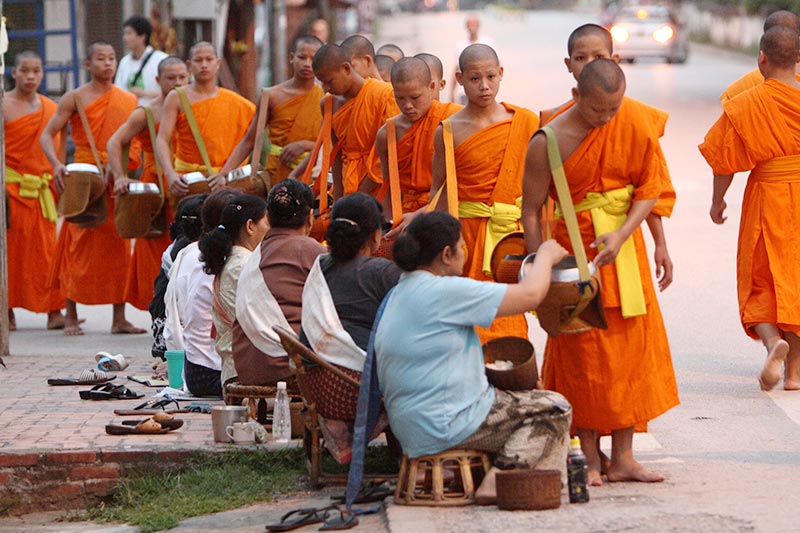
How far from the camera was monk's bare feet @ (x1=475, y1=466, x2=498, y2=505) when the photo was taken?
587 centimetres

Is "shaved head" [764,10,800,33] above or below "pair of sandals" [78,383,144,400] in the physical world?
above

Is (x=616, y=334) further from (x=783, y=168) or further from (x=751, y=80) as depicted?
(x=751, y=80)

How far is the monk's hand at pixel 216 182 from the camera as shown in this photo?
10.4 meters

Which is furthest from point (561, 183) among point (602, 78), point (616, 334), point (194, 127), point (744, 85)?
point (194, 127)

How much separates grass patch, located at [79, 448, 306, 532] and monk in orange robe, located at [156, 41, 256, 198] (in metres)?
4.18

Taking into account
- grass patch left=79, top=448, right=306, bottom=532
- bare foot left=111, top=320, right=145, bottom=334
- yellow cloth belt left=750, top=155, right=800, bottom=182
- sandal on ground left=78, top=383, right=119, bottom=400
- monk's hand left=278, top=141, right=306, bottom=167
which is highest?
yellow cloth belt left=750, top=155, right=800, bottom=182

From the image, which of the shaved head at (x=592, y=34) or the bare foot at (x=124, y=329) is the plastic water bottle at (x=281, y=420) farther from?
the bare foot at (x=124, y=329)

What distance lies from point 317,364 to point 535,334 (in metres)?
4.53

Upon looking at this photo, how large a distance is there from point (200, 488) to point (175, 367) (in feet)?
6.09

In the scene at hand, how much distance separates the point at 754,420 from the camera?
7707 millimetres

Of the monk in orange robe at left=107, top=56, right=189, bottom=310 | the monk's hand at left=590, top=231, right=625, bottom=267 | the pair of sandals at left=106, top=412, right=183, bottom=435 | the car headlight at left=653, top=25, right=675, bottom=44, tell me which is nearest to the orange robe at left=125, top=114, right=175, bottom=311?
the monk in orange robe at left=107, top=56, right=189, bottom=310

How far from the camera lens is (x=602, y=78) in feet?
19.7

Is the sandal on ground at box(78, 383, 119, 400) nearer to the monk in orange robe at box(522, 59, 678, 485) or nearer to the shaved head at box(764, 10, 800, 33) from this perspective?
the monk in orange robe at box(522, 59, 678, 485)

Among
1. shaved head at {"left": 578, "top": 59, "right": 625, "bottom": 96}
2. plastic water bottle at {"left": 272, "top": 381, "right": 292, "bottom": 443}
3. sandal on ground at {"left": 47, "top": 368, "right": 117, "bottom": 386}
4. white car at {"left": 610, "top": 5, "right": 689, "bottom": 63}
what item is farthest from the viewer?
white car at {"left": 610, "top": 5, "right": 689, "bottom": 63}
